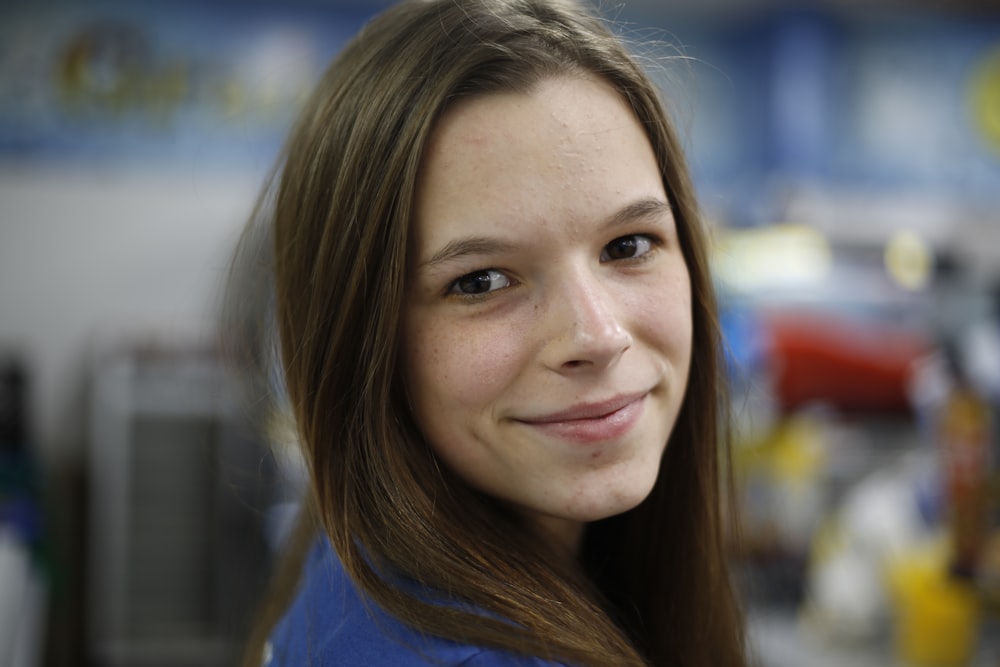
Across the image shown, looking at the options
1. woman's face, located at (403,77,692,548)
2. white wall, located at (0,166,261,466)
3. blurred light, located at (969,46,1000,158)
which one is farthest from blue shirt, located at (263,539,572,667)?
blurred light, located at (969,46,1000,158)

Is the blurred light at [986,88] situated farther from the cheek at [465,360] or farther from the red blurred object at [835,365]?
the cheek at [465,360]

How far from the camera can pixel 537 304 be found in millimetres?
807

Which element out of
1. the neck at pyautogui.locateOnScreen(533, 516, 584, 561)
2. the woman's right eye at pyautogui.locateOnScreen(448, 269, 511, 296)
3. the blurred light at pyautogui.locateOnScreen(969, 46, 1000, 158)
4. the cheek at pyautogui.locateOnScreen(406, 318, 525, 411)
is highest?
the blurred light at pyautogui.locateOnScreen(969, 46, 1000, 158)

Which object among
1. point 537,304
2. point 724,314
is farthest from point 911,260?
point 537,304

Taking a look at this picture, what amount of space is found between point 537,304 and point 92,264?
4622mm

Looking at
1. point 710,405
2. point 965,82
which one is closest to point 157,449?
point 710,405

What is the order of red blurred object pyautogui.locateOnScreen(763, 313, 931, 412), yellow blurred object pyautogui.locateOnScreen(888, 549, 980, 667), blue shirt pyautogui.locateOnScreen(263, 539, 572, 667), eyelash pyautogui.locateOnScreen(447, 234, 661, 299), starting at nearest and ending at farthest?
blue shirt pyautogui.locateOnScreen(263, 539, 572, 667)
eyelash pyautogui.locateOnScreen(447, 234, 661, 299)
yellow blurred object pyautogui.locateOnScreen(888, 549, 980, 667)
red blurred object pyautogui.locateOnScreen(763, 313, 931, 412)

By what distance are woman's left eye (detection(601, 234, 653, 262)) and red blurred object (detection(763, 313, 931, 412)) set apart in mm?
1835

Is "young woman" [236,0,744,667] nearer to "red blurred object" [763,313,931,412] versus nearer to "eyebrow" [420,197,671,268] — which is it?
"eyebrow" [420,197,671,268]

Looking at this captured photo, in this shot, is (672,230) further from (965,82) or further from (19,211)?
(965,82)

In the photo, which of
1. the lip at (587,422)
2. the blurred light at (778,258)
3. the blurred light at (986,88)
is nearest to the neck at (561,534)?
the lip at (587,422)

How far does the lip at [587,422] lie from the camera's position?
0.81 meters

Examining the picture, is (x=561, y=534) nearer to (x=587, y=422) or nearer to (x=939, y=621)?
(x=587, y=422)

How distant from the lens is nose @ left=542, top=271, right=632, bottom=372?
786mm
